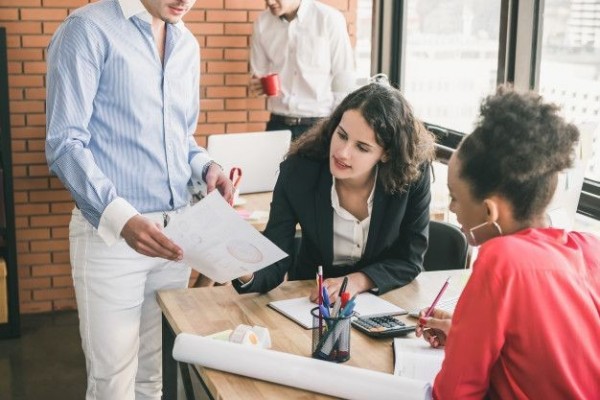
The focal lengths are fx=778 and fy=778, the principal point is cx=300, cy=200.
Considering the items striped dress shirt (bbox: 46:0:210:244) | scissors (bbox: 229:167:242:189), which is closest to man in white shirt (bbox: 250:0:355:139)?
scissors (bbox: 229:167:242:189)

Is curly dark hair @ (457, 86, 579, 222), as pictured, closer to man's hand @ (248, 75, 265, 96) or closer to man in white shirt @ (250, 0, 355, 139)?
man's hand @ (248, 75, 265, 96)

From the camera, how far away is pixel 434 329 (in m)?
1.80

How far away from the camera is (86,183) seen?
6.89 feet

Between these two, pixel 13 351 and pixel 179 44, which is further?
pixel 13 351

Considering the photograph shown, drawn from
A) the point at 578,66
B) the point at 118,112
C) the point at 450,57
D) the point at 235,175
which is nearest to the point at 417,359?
the point at 118,112

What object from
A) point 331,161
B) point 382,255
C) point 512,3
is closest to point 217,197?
point 331,161

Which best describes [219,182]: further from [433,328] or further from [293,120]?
[293,120]

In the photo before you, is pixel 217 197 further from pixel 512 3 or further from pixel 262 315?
pixel 512 3

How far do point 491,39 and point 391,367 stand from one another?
A: 269cm

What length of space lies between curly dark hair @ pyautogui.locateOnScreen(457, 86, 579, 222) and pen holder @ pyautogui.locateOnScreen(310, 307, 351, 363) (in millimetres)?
469

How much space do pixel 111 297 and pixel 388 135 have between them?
0.95 m

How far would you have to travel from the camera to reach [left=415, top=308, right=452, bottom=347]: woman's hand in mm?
1774

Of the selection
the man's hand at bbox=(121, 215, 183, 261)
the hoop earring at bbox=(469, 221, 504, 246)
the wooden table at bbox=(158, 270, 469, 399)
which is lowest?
the wooden table at bbox=(158, 270, 469, 399)

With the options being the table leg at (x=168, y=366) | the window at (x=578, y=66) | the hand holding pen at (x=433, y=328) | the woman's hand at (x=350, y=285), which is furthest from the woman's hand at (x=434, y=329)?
the window at (x=578, y=66)
